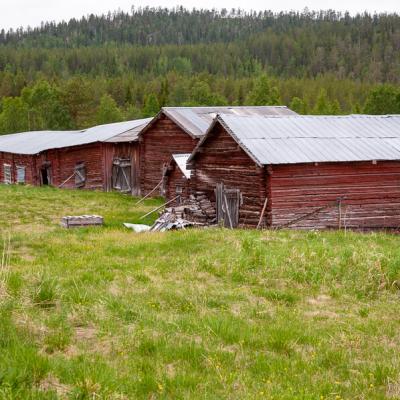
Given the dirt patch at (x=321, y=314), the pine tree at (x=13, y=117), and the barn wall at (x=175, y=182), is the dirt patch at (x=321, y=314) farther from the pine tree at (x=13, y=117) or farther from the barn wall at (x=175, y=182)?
the pine tree at (x=13, y=117)

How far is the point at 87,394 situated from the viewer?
521cm

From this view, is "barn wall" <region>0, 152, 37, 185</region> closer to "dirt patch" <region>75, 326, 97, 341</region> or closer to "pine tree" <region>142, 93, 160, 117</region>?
"pine tree" <region>142, 93, 160, 117</region>

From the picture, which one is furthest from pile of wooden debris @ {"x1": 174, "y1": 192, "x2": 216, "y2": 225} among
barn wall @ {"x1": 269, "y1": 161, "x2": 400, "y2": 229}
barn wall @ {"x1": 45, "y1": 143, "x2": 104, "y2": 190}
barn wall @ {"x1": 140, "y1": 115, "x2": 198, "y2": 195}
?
barn wall @ {"x1": 45, "y1": 143, "x2": 104, "y2": 190}

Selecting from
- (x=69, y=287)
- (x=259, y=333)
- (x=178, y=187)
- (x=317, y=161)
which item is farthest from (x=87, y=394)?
(x=178, y=187)

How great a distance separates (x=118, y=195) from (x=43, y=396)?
94.6ft

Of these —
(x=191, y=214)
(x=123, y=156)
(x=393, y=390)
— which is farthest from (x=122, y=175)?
(x=393, y=390)

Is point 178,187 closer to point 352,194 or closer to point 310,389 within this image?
point 352,194

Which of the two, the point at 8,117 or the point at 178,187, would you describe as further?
the point at 8,117

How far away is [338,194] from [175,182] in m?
9.46

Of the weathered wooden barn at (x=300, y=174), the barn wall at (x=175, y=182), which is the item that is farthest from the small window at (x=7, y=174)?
the weathered wooden barn at (x=300, y=174)

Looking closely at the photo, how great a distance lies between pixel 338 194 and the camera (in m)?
21.9

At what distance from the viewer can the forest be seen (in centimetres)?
7100

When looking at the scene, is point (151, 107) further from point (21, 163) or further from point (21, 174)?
point (21, 174)

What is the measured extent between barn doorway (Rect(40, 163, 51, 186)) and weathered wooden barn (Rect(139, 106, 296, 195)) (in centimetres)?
966
